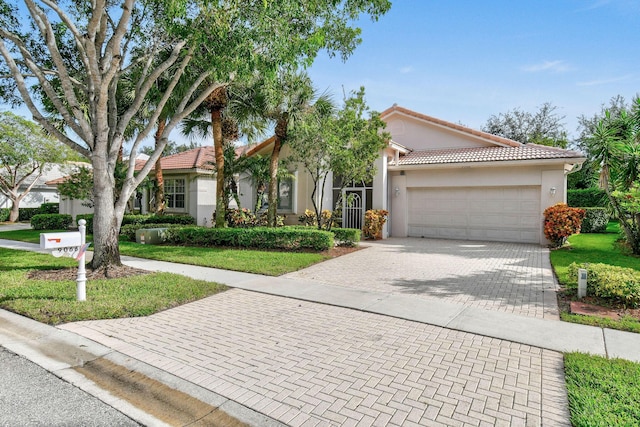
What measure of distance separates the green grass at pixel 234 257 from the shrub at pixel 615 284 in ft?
20.8

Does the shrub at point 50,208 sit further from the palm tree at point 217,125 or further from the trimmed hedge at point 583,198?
the trimmed hedge at point 583,198

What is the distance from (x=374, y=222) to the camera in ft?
53.1

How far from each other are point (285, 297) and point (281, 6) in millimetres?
5834

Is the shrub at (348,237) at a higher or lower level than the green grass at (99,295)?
higher

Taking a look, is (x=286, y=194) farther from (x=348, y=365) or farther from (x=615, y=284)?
(x=348, y=365)

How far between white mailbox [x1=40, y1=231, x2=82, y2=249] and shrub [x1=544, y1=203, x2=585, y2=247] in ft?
47.7

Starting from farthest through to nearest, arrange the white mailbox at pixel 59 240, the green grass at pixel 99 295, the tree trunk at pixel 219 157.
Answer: the tree trunk at pixel 219 157, the white mailbox at pixel 59 240, the green grass at pixel 99 295

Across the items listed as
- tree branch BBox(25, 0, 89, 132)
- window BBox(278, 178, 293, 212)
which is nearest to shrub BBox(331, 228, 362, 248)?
window BBox(278, 178, 293, 212)

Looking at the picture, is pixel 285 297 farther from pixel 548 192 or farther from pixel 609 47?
pixel 609 47

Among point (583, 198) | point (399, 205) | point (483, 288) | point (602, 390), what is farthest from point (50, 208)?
point (583, 198)

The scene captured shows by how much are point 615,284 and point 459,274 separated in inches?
130

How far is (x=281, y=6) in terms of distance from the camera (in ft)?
24.7

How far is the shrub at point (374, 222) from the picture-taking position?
1619 cm

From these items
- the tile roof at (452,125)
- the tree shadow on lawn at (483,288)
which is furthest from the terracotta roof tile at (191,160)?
the tree shadow on lawn at (483,288)
